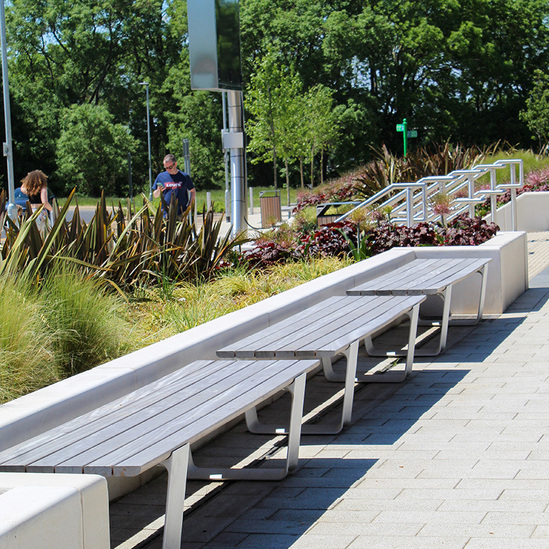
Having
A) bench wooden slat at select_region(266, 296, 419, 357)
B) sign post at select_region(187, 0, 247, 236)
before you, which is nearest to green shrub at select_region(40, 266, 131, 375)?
bench wooden slat at select_region(266, 296, 419, 357)

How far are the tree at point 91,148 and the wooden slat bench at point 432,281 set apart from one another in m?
52.6

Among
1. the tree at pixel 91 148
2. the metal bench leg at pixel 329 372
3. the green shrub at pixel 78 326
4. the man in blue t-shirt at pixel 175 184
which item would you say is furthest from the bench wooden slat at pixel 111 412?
the tree at pixel 91 148

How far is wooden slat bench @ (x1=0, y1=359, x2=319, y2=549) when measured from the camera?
2961mm

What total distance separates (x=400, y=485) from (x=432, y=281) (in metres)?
2.89

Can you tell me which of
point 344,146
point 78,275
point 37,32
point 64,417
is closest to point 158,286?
point 78,275

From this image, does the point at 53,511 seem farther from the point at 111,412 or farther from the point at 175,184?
the point at 175,184

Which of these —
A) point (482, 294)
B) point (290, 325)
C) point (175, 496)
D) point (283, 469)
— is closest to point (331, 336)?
point (290, 325)

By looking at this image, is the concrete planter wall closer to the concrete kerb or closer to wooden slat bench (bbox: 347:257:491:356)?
wooden slat bench (bbox: 347:257:491:356)

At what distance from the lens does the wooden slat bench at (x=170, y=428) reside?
296 cm

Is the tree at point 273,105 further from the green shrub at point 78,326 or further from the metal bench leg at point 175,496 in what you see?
the metal bench leg at point 175,496

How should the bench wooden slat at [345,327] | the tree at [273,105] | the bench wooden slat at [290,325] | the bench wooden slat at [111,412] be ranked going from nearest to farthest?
the bench wooden slat at [111,412] → the bench wooden slat at [345,327] → the bench wooden slat at [290,325] → the tree at [273,105]

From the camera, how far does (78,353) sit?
190 inches

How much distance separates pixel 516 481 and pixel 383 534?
0.83 meters

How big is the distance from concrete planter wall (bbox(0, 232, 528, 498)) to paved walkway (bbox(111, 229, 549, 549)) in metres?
0.53
